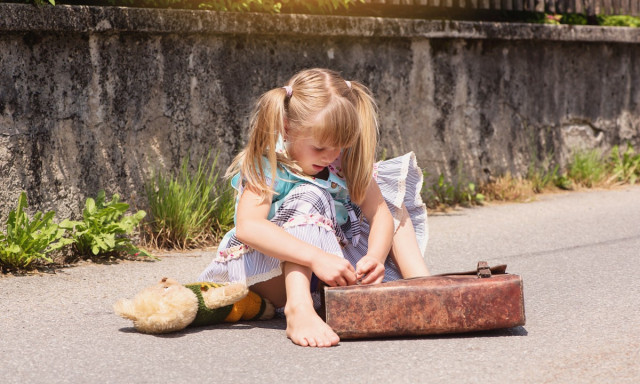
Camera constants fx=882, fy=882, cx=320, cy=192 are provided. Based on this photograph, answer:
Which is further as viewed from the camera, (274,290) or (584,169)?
(584,169)

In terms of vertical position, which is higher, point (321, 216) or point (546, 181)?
point (321, 216)

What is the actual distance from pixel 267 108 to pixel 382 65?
244cm

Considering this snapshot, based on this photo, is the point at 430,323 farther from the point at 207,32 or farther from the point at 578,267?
the point at 207,32

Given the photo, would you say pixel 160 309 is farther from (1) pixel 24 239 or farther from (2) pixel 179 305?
(1) pixel 24 239

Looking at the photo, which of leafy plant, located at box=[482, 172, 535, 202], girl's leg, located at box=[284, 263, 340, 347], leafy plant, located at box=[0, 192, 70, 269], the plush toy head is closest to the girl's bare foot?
girl's leg, located at box=[284, 263, 340, 347]

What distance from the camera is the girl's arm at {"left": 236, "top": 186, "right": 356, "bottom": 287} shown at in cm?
259

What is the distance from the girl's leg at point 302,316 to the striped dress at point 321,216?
100mm

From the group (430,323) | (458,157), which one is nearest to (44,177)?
(430,323)

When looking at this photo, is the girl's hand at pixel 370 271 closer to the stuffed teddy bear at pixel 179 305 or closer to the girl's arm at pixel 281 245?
the girl's arm at pixel 281 245

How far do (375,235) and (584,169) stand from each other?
3.80 m

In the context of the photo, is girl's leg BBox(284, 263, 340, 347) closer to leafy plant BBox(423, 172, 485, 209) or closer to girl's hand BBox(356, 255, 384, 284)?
girl's hand BBox(356, 255, 384, 284)

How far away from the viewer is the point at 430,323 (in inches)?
101

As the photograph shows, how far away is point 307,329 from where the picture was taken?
100 inches

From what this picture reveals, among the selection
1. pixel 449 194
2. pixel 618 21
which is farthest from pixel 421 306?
pixel 618 21
